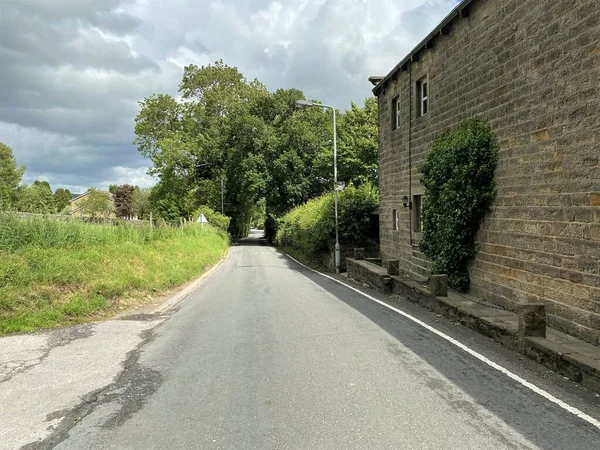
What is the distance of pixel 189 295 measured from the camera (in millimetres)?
12797

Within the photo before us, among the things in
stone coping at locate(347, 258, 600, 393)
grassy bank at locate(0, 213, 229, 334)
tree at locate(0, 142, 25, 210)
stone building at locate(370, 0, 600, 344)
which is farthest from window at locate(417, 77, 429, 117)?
tree at locate(0, 142, 25, 210)

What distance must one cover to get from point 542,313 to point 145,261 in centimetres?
1045

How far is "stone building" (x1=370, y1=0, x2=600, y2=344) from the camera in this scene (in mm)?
6211

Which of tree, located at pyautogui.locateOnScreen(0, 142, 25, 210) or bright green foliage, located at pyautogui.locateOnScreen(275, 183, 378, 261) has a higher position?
tree, located at pyautogui.locateOnScreen(0, 142, 25, 210)

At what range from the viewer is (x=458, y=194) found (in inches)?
378

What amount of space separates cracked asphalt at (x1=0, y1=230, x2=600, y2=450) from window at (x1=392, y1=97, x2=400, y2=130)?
30.6 ft

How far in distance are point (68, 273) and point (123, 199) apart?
9758 centimetres

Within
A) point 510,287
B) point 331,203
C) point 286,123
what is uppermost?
point 286,123

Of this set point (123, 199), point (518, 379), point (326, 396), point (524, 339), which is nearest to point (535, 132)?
point (524, 339)

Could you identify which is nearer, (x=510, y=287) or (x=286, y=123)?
(x=510, y=287)

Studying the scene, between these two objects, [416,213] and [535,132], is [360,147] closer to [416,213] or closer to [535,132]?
[416,213]

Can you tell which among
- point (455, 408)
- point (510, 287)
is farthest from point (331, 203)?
point (455, 408)

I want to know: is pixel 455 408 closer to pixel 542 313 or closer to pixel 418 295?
pixel 542 313

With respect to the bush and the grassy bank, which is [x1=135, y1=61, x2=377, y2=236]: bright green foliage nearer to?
the bush
